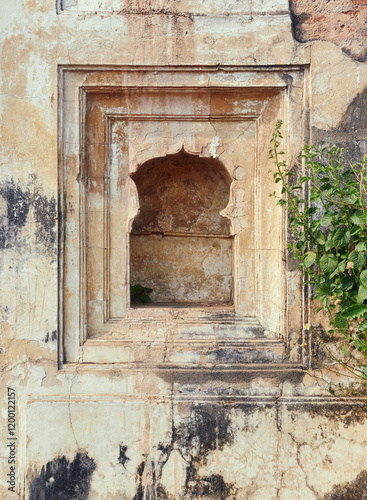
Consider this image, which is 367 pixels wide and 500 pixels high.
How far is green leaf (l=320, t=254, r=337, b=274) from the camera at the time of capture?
9.23ft

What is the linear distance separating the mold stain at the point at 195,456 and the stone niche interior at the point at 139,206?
0.46 metres

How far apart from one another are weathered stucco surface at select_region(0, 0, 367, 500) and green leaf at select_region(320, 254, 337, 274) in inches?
15.2

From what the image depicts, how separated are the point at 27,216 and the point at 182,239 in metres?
1.53

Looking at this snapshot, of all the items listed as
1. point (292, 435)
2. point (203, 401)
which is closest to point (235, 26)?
point (203, 401)

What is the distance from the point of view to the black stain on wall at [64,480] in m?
3.06

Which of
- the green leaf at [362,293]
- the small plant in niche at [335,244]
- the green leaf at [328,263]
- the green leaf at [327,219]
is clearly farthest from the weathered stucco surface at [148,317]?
the green leaf at [362,293]

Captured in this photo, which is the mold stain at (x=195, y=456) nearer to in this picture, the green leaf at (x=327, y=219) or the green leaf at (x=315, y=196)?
the green leaf at (x=327, y=219)

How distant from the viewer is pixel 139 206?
3.38 metres

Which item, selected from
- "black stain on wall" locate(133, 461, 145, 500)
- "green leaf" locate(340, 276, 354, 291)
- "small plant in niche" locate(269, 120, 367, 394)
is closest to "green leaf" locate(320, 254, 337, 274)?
"small plant in niche" locate(269, 120, 367, 394)

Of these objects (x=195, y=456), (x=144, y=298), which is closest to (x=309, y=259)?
(x=144, y=298)

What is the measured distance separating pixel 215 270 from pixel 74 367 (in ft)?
5.39

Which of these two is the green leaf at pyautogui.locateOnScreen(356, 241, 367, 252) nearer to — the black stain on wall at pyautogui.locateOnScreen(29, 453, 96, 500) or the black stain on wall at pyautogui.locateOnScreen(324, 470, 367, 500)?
the black stain on wall at pyautogui.locateOnScreen(324, 470, 367, 500)

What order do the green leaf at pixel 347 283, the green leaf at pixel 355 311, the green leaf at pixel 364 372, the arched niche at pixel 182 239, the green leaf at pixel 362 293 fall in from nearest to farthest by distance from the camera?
the green leaf at pixel 362 293
the green leaf at pixel 355 311
the green leaf at pixel 347 283
the green leaf at pixel 364 372
the arched niche at pixel 182 239

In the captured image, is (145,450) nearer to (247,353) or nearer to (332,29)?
(247,353)
